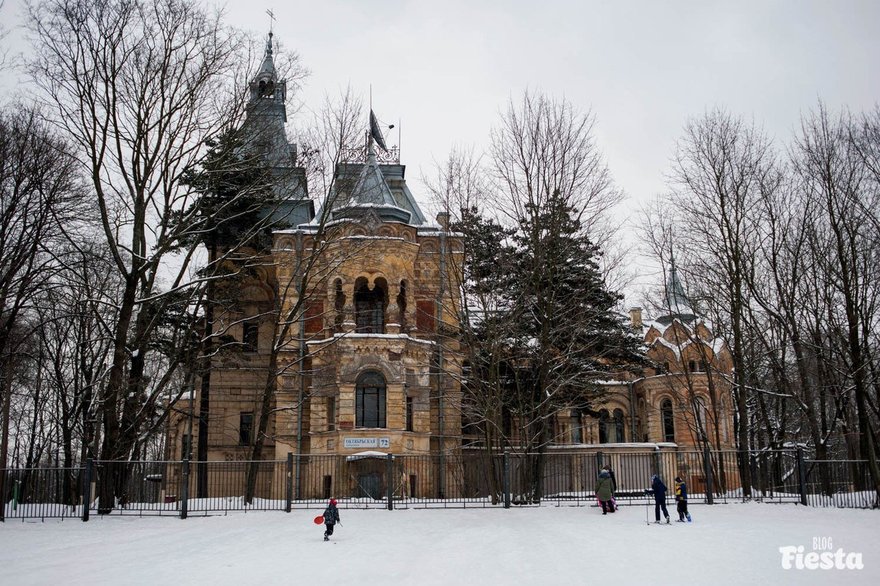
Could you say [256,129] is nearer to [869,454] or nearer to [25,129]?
[25,129]

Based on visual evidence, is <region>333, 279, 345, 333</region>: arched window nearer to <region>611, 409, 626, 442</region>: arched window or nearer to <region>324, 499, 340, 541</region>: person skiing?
<region>324, 499, 340, 541</region>: person skiing

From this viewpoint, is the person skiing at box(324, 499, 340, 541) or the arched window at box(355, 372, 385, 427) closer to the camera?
the person skiing at box(324, 499, 340, 541)

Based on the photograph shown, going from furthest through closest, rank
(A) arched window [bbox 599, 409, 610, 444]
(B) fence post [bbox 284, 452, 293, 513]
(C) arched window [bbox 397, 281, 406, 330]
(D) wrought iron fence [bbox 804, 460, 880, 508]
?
(A) arched window [bbox 599, 409, 610, 444], (C) arched window [bbox 397, 281, 406, 330], (D) wrought iron fence [bbox 804, 460, 880, 508], (B) fence post [bbox 284, 452, 293, 513]

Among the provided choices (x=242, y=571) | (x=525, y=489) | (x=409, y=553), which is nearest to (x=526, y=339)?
(x=525, y=489)

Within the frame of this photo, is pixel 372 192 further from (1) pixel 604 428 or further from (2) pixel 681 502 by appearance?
(1) pixel 604 428

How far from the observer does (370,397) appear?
31922 millimetres

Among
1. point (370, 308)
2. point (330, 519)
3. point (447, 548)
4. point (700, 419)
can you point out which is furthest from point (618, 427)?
point (447, 548)

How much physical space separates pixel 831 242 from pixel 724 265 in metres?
3.36

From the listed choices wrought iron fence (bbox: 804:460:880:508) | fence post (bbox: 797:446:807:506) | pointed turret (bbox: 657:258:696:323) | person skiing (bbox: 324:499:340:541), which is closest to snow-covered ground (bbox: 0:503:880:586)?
person skiing (bbox: 324:499:340:541)

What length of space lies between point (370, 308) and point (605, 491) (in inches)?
712

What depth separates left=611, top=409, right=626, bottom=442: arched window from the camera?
4719 centimetres

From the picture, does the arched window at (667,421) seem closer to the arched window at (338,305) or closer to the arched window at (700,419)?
the arched window at (700,419)

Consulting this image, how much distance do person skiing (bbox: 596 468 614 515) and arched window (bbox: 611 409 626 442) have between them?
2856cm

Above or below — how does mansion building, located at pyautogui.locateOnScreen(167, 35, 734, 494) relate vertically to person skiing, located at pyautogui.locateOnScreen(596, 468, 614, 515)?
above
